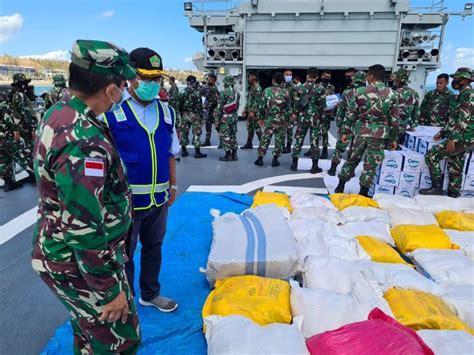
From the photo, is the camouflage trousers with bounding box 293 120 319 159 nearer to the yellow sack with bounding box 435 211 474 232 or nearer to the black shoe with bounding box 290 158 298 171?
the black shoe with bounding box 290 158 298 171

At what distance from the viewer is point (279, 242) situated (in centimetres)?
229

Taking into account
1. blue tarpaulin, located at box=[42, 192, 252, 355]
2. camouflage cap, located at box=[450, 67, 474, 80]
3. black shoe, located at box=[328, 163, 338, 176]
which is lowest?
blue tarpaulin, located at box=[42, 192, 252, 355]

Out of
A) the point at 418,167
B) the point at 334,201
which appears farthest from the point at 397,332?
the point at 418,167

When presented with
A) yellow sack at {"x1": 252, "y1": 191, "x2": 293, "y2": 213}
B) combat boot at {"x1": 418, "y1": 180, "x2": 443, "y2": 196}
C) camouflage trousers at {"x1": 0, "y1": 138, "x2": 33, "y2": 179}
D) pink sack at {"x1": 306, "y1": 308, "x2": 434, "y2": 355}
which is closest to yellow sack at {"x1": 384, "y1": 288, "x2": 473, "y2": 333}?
pink sack at {"x1": 306, "y1": 308, "x2": 434, "y2": 355}

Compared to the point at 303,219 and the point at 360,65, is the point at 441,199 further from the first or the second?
the point at 360,65

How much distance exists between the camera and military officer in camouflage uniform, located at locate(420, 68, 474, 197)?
12.2ft

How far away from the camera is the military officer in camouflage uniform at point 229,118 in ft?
19.1

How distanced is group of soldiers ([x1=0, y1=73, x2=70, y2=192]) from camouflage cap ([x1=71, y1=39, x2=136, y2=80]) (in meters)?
3.95

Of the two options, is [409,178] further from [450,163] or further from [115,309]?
[115,309]

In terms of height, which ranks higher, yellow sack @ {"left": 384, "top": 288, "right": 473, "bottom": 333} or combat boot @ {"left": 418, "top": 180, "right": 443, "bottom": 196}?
yellow sack @ {"left": 384, "top": 288, "right": 473, "bottom": 333}

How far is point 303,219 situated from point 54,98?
4021 mm

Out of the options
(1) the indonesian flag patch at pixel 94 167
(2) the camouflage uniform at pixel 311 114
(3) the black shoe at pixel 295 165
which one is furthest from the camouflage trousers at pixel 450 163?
(1) the indonesian flag patch at pixel 94 167

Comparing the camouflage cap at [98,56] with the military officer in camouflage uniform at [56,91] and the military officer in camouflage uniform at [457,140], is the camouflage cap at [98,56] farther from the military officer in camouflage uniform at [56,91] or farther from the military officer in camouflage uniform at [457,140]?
the military officer in camouflage uniform at [56,91]

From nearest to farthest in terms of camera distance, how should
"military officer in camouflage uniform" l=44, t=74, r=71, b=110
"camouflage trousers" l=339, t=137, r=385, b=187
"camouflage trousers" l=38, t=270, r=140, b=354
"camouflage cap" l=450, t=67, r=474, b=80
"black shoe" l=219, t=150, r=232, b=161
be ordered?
1. "camouflage trousers" l=38, t=270, r=140, b=354
2. "camouflage cap" l=450, t=67, r=474, b=80
3. "camouflage trousers" l=339, t=137, r=385, b=187
4. "military officer in camouflage uniform" l=44, t=74, r=71, b=110
5. "black shoe" l=219, t=150, r=232, b=161
